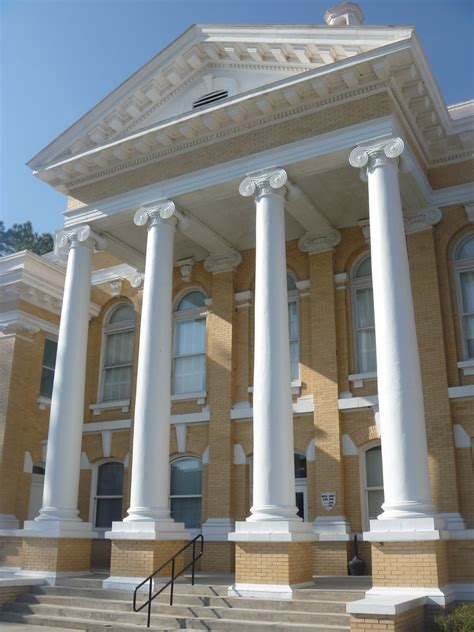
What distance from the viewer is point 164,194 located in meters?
16.3

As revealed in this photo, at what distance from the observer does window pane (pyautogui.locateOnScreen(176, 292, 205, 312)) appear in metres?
20.0

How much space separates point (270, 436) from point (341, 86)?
23.6 ft

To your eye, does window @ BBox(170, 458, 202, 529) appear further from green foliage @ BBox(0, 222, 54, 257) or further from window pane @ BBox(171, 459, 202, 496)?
green foliage @ BBox(0, 222, 54, 257)

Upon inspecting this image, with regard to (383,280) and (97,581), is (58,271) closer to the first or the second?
(97,581)

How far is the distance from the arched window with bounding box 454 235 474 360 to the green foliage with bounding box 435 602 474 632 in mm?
6657

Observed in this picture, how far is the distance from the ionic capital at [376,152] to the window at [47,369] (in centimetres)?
1208

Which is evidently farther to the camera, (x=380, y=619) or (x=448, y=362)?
(x=448, y=362)

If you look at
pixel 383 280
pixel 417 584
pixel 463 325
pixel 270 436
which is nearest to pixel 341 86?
pixel 383 280

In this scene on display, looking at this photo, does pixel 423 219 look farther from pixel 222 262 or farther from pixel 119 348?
pixel 119 348

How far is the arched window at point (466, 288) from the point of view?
15391 mm

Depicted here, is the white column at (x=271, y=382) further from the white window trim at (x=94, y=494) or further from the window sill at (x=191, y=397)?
the white window trim at (x=94, y=494)

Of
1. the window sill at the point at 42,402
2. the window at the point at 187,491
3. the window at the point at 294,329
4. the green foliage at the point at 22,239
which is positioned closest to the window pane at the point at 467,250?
the window at the point at 294,329

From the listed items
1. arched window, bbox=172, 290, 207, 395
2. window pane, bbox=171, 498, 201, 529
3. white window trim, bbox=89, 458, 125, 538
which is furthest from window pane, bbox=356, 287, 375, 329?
white window trim, bbox=89, 458, 125, 538

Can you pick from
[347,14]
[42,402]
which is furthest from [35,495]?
[347,14]
